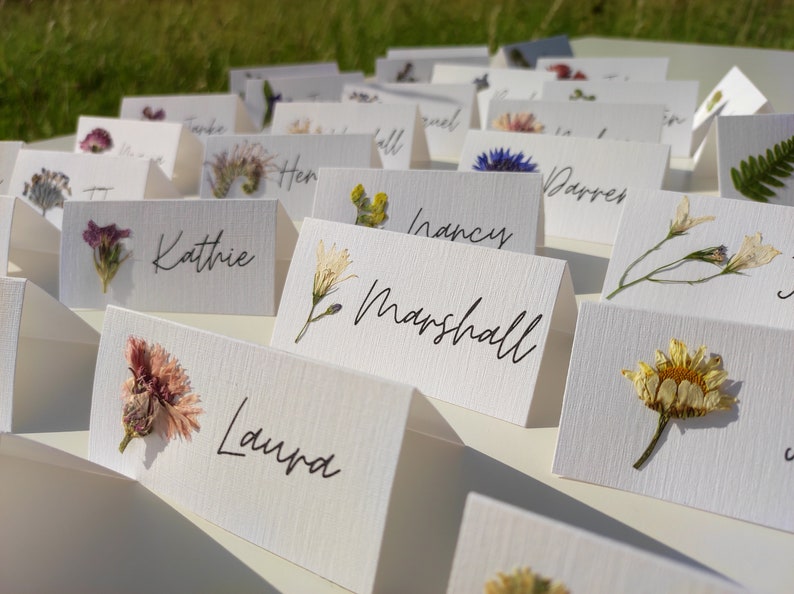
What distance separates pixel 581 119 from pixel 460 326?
821 mm

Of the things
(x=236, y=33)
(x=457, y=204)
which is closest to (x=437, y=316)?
(x=457, y=204)

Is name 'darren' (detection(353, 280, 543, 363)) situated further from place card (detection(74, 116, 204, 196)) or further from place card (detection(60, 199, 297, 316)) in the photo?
place card (detection(74, 116, 204, 196))

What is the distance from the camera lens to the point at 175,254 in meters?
1.14

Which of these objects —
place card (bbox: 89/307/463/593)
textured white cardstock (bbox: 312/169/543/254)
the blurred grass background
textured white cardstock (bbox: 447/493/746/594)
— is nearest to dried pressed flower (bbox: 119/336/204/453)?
place card (bbox: 89/307/463/593)

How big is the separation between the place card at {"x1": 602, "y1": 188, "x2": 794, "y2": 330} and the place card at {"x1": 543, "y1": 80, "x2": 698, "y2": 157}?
83 cm

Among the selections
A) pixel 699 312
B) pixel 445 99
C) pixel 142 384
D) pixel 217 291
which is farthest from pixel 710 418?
pixel 445 99

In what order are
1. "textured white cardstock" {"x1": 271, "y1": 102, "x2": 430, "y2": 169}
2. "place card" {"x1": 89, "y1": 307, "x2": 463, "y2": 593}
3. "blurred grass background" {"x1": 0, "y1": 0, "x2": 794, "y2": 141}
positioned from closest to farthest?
"place card" {"x1": 89, "y1": 307, "x2": 463, "y2": 593}
"textured white cardstock" {"x1": 271, "y1": 102, "x2": 430, "y2": 169}
"blurred grass background" {"x1": 0, "y1": 0, "x2": 794, "y2": 141}

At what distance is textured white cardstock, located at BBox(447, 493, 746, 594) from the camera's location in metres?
0.47

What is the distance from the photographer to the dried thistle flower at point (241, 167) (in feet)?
4.77

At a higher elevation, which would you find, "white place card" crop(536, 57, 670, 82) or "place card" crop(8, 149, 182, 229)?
"white place card" crop(536, 57, 670, 82)

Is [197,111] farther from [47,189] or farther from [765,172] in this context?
[765,172]

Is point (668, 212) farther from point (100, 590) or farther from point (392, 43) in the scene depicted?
point (392, 43)

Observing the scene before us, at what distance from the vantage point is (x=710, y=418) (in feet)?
2.36

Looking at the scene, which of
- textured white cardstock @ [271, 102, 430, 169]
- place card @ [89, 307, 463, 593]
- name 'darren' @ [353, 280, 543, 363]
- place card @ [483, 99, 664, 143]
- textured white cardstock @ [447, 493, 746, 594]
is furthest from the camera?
textured white cardstock @ [271, 102, 430, 169]
